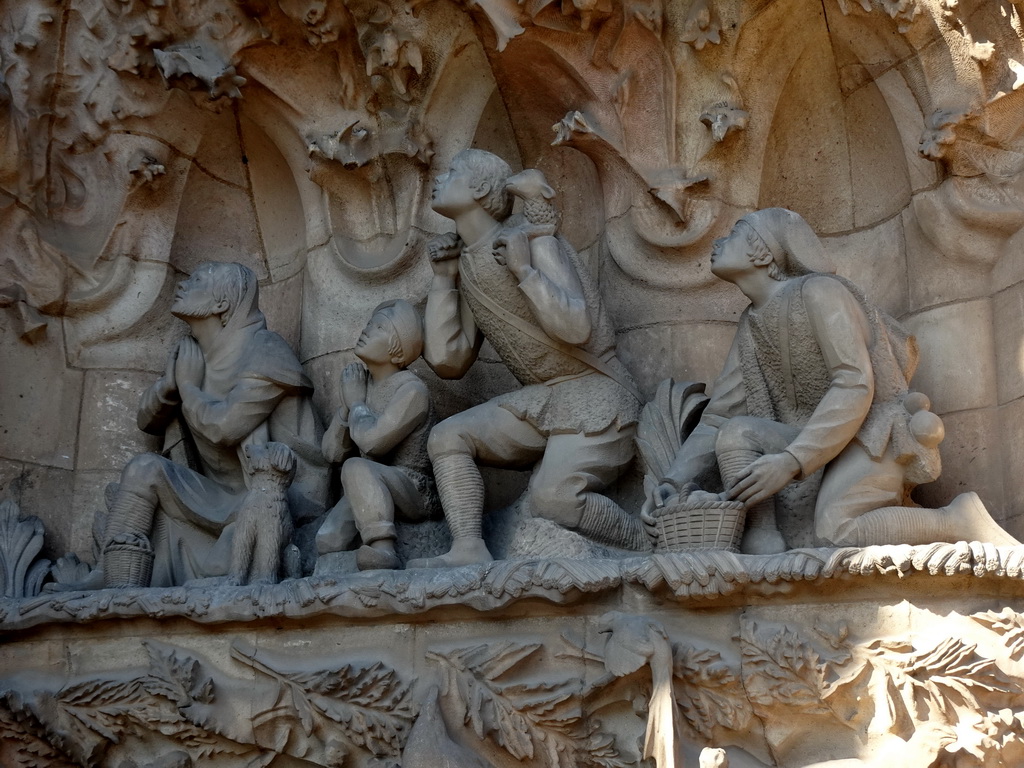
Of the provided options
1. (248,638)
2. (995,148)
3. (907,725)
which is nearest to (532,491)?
(248,638)

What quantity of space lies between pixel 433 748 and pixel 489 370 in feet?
5.34

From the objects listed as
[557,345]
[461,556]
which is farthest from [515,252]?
[461,556]

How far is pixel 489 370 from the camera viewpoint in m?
6.82

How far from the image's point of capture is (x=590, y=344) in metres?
6.32

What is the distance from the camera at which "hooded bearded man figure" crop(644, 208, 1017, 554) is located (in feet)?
18.7

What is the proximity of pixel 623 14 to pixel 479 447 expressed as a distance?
1573 mm

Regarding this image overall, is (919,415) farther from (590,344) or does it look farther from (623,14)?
(623,14)

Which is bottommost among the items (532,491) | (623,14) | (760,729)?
(760,729)

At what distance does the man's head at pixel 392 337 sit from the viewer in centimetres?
643

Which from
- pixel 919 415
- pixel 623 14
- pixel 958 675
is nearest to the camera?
pixel 958 675

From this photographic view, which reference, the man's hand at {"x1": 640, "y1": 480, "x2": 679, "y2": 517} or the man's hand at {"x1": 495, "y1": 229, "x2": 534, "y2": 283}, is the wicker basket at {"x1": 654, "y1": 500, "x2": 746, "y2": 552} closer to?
the man's hand at {"x1": 640, "y1": 480, "x2": 679, "y2": 517}

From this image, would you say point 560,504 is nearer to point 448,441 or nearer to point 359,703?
point 448,441

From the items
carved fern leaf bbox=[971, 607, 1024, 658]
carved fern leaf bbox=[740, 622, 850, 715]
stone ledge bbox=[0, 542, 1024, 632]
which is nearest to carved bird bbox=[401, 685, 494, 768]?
stone ledge bbox=[0, 542, 1024, 632]

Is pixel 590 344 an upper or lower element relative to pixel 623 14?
lower
